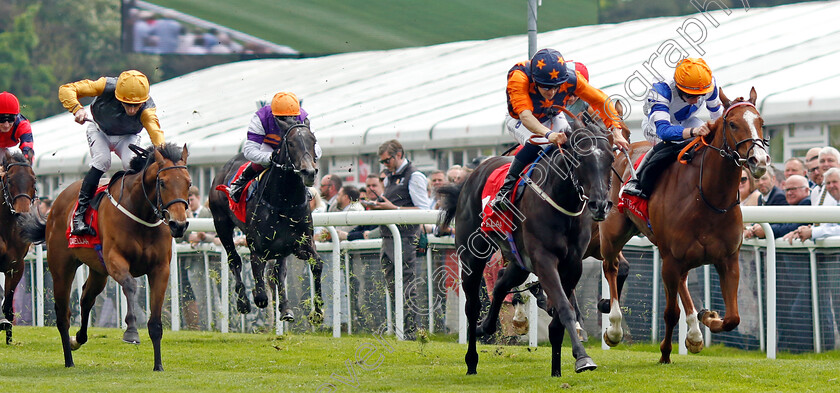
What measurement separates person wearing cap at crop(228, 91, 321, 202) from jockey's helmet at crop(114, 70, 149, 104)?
0.95 meters

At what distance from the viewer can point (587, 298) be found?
945 centimetres

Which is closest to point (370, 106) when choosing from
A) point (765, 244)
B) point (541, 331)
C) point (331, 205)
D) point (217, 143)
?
point (217, 143)

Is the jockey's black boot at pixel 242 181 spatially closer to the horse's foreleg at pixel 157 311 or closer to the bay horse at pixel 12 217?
the horse's foreleg at pixel 157 311

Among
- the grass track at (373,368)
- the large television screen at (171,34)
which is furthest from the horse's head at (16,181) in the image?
the large television screen at (171,34)

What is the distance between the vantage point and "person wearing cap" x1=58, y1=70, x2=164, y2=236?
841cm

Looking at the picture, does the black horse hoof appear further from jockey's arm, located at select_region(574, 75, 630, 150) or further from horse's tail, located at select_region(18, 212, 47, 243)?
horse's tail, located at select_region(18, 212, 47, 243)

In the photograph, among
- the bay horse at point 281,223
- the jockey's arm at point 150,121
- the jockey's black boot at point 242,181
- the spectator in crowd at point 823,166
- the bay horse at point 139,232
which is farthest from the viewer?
the jockey's black boot at point 242,181

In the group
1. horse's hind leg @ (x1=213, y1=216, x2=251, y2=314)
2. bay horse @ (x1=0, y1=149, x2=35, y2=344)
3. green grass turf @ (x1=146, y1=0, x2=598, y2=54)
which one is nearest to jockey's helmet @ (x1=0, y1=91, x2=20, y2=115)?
bay horse @ (x1=0, y1=149, x2=35, y2=344)

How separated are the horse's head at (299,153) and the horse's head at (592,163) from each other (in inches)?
89.6

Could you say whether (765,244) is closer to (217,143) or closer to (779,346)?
(779,346)

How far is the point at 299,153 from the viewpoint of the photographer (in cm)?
845

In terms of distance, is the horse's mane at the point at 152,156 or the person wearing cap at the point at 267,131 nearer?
the horse's mane at the point at 152,156

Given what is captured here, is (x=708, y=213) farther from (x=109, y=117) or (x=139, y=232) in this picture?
(x=109, y=117)

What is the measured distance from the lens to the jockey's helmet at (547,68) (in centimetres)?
727
